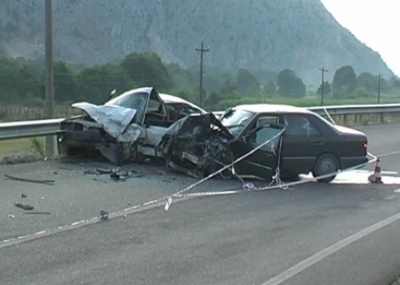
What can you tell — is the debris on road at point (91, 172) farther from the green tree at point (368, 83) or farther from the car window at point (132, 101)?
the green tree at point (368, 83)

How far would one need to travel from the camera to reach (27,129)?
14.5m

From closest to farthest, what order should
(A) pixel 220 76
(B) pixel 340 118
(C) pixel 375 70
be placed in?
(B) pixel 340 118 → (A) pixel 220 76 → (C) pixel 375 70

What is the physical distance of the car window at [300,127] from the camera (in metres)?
13.5

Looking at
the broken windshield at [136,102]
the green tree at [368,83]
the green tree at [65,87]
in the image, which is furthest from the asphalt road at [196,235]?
the green tree at [368,83]

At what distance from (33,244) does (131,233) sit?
124 cm

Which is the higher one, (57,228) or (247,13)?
(247,13)

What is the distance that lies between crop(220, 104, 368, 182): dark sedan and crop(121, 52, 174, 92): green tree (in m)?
15.5

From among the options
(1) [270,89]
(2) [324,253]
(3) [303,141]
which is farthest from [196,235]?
(1) [270,89]

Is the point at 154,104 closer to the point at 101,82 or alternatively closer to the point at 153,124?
the point at 153,124

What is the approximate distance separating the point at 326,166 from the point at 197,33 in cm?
7393

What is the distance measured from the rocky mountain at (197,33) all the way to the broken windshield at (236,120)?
44.4 m

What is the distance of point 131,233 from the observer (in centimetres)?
828

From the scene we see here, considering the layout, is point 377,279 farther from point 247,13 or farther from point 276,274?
point 247,13

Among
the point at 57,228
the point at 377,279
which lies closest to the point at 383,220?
the point at 377,279
